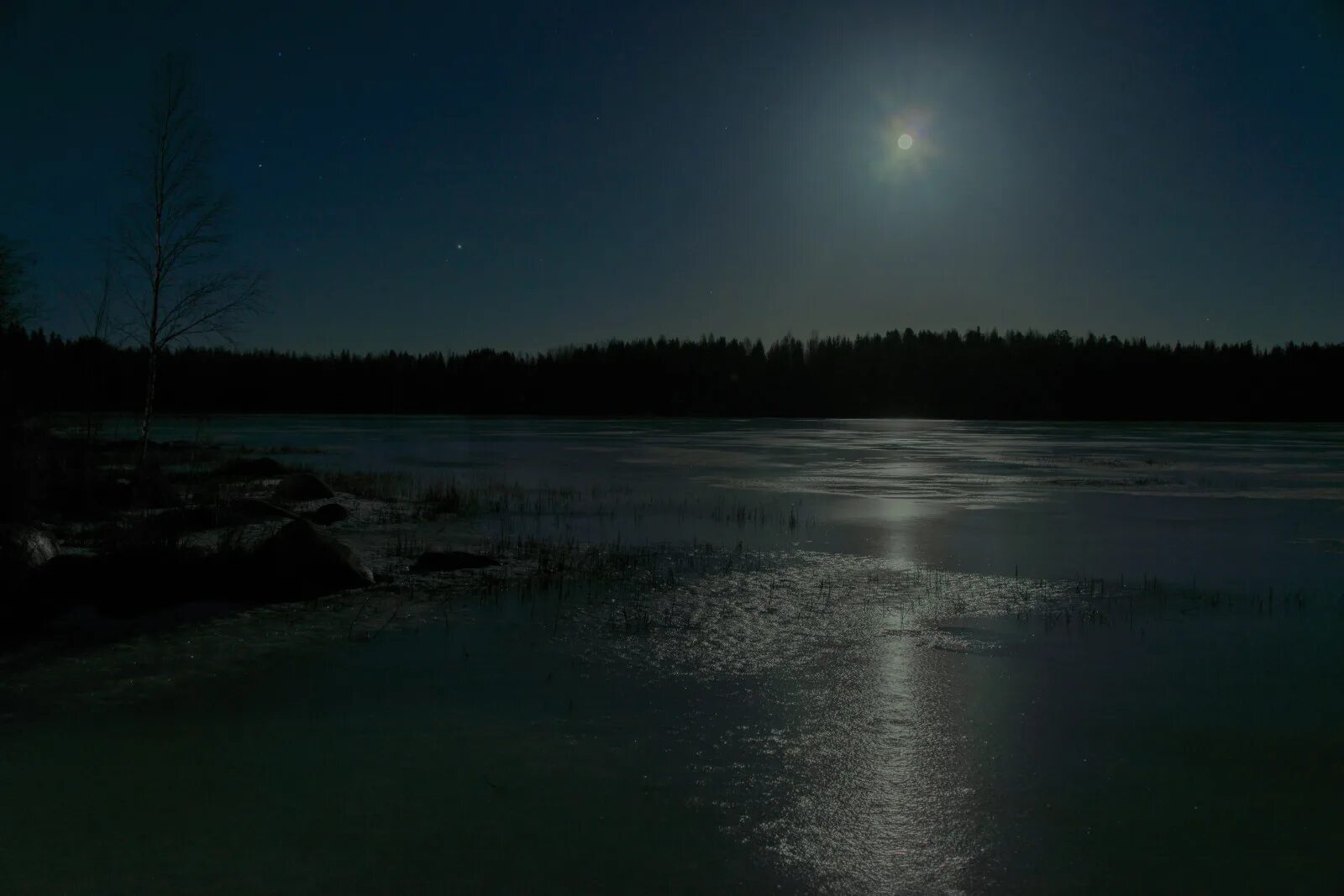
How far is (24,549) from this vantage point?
26.6ft

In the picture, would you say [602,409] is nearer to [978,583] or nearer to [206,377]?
[206,377]

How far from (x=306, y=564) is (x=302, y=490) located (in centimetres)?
788

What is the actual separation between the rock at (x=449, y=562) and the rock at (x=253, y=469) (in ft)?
37.5

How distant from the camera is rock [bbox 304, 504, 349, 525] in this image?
1313 cm

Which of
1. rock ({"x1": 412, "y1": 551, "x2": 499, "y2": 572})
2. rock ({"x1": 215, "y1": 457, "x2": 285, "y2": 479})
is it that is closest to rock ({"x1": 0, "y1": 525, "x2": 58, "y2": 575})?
rock ({"x1": 412, "y1": 551, "x2": 499, "y2": 572})

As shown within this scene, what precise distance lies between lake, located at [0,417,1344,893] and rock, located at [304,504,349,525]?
581 centimetres

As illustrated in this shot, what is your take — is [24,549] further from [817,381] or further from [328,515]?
[817,381]

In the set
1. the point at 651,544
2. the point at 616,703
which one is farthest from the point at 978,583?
the point at 616,703

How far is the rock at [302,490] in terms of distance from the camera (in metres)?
15.4

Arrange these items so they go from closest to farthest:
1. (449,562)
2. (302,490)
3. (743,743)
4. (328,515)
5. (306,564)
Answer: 1. (743,743)
2. (306,564)
3. (449,562)
4. (328,515)
5. (302,490)

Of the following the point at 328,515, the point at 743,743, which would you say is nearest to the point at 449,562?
the point at 328,515

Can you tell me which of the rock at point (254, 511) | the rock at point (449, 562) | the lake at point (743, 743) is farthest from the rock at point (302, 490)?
the lake at point (743, 743)

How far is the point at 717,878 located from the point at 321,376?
11540 centimetres

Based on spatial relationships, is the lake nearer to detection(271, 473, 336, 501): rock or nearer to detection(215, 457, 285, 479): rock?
detection(271, 473, 336, 501): rock
